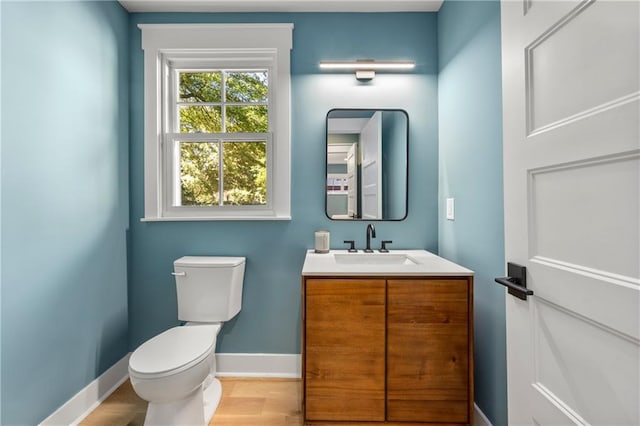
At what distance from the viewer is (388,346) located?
148 centimetres

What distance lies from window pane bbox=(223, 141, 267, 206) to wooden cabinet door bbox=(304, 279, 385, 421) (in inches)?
37.6

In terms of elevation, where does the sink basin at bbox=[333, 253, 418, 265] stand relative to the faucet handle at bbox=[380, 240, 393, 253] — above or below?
below

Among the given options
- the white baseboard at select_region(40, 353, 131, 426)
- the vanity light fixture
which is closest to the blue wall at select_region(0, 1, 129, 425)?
the white baseboard at select_region(40, 353, 131, 426)

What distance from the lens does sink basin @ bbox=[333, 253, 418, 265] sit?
1955mm

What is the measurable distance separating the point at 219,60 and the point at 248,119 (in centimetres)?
44

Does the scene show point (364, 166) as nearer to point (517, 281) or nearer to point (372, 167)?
point (372, 167)

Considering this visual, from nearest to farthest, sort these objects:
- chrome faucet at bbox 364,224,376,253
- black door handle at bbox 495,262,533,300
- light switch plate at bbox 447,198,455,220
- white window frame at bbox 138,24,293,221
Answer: black door handle at bbox 495,262,533,300 < light switch plate at bbox 447,198,455,220 < chrome faucet at bbox 364,224,376,253 < white window frame at bbox 138,24,293,221

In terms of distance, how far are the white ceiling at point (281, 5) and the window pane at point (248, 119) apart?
62 centimetres

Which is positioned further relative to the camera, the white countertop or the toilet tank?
the toilet tank

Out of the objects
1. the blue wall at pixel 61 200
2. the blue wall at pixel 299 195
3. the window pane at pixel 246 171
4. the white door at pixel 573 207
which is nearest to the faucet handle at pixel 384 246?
the blue wall at pixel 299 195

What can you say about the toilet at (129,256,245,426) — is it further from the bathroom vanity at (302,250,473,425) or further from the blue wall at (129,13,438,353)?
the bathroom vanity at (302,250,473,425)

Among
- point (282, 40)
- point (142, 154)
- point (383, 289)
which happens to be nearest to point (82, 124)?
point (142, 154)

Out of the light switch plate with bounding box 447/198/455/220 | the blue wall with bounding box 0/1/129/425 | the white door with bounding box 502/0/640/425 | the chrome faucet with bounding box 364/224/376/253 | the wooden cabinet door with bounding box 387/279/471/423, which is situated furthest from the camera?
the chrome faucet with bounding box 364/224/376/253

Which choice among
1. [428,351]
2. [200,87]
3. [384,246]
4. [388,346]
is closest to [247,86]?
[200,87]
